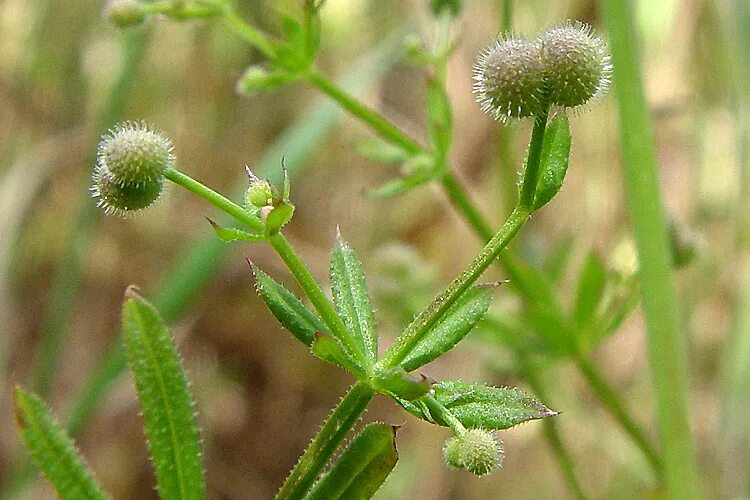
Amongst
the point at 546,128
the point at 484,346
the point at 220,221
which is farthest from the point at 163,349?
the point at 220,221

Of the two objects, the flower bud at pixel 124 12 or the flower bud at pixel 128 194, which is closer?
the flower bud at pixel 128 194

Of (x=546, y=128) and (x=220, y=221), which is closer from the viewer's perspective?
(x=546, y=128)

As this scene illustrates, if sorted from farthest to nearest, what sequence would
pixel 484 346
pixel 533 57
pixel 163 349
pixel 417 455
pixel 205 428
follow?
pixel 205 428
pixel 417 455
pixel 484 346
pixel 163 349
pixel 533 57

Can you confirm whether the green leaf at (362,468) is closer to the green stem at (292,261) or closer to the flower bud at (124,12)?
the green stem at (292,261)

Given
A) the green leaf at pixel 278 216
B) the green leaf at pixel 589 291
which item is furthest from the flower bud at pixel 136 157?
the green leaf at pixel 589 291

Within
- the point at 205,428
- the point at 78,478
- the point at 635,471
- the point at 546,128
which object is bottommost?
the point at 205,428

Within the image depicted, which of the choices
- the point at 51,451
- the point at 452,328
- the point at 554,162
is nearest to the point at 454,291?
the point at 452,328

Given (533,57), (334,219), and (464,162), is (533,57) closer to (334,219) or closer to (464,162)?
(464,162)
